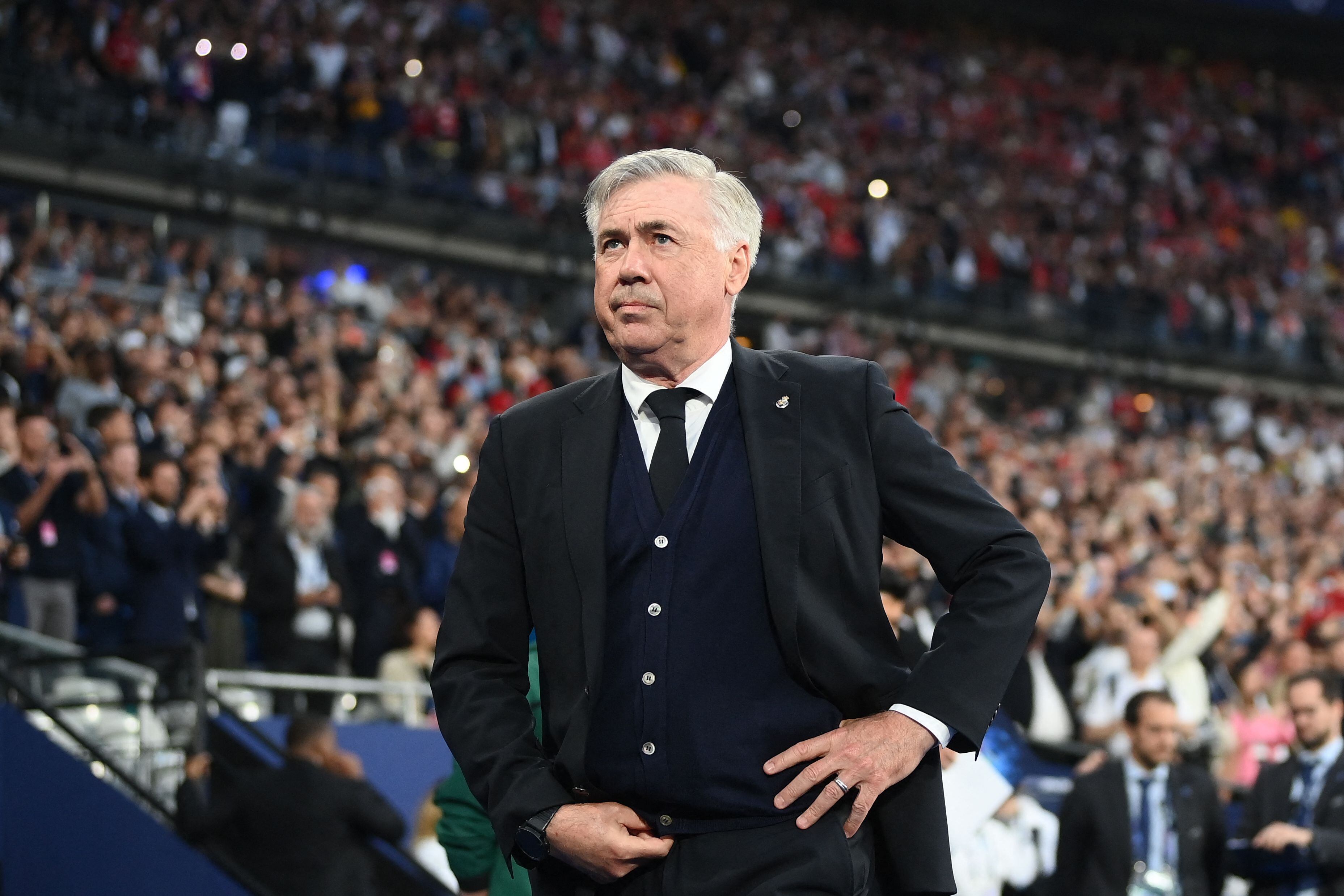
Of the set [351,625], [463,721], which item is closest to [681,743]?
[463,721]

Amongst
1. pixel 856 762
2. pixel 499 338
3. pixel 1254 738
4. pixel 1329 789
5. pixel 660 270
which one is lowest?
pixel 1254 738

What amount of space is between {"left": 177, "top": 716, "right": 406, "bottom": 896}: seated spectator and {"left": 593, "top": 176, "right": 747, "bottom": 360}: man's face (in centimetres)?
343

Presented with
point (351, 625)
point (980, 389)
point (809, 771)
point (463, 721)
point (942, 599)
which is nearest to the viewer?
point (809, 771)

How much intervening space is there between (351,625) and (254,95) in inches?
355

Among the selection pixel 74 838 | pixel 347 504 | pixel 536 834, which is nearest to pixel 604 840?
pixel 536 834

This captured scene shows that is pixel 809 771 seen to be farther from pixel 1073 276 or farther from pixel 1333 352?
pixel 1333 352

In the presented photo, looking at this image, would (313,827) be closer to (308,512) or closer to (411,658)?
(411,658)

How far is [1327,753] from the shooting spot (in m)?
5.44

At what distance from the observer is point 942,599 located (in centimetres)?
844

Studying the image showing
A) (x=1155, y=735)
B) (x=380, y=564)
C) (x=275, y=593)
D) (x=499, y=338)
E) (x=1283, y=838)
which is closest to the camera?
(x=1283, y=838)

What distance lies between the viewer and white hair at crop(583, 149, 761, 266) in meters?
2.30

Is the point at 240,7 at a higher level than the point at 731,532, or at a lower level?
higher

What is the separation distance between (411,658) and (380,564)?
63 centimetres

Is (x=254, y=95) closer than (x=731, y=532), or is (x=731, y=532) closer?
(x=731, y=532)
